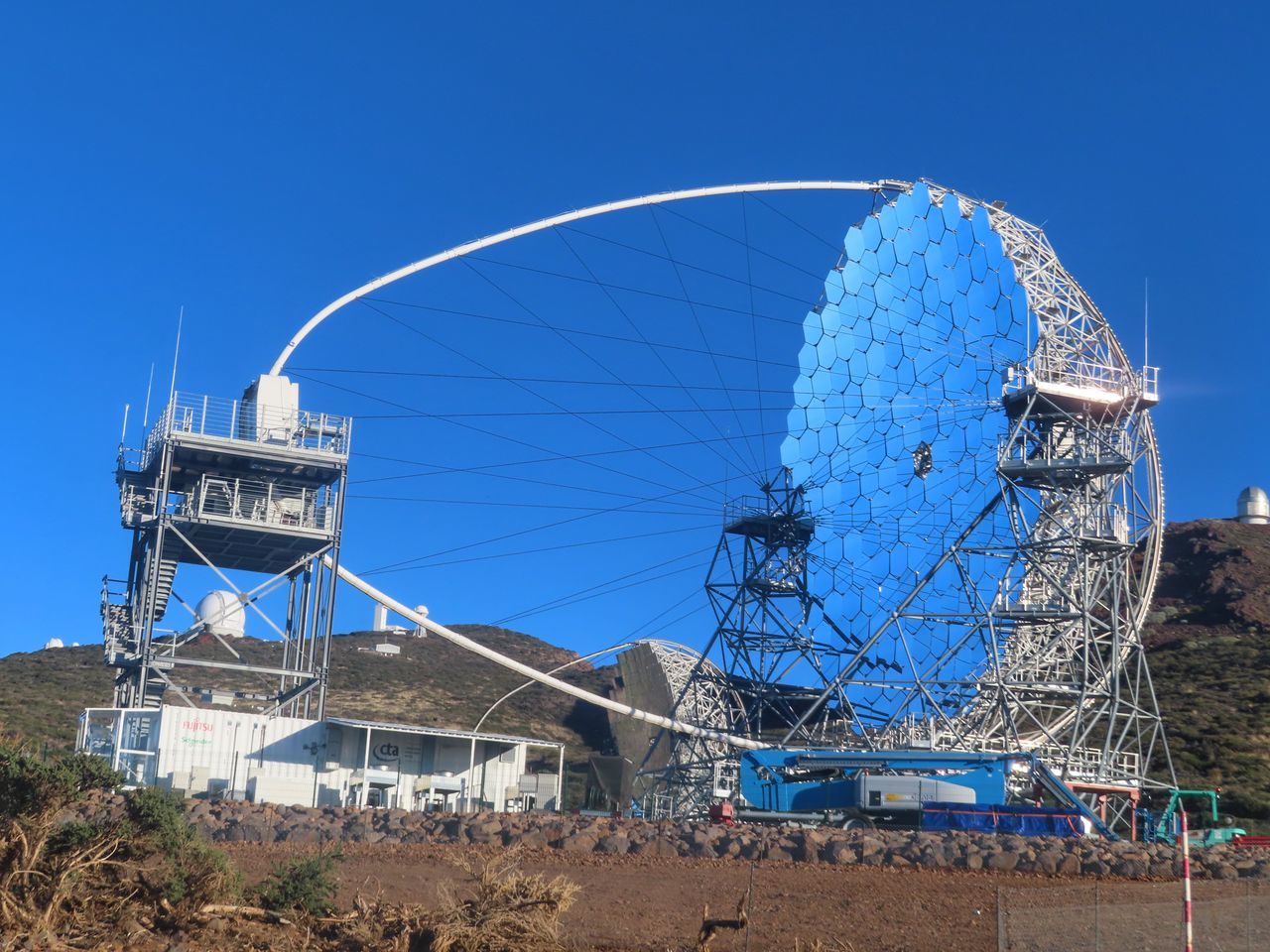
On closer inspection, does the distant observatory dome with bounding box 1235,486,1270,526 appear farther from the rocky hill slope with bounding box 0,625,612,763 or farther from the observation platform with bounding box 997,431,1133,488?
the observation platform with bounding box 997,431,1133,488

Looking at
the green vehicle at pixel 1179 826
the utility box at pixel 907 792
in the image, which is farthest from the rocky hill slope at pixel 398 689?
the green vehicle at pixel 1179 826

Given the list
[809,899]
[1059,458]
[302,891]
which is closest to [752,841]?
[809,899]

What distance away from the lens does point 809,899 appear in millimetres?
20594

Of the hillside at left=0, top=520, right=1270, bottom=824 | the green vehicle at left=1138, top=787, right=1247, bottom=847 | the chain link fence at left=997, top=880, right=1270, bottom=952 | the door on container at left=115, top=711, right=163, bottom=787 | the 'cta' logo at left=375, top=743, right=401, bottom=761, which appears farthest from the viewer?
the hillside at left=0, top=520, right=1270, bottom=824

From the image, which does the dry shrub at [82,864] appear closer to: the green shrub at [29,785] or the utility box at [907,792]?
the green shrub at [29,785]

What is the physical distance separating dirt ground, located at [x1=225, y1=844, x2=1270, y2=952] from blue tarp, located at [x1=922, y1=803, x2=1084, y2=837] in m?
7.62

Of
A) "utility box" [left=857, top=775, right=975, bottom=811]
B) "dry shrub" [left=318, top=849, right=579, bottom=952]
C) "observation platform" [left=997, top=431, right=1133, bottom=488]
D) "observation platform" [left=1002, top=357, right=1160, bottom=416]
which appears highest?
"observation platform" [left=1002, top=357, right=1160, bottom=416]

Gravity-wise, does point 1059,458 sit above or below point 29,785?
above

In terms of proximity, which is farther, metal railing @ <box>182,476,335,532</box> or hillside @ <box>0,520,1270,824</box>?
hillside @ <box>0,520,1270,824</box>

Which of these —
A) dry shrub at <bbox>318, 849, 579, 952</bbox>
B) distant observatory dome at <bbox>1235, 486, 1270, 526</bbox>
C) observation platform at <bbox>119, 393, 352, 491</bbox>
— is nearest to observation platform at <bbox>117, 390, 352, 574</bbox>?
observation platform at <bbox>119, 393, 352, 491</bbox>

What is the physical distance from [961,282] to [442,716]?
4200cm

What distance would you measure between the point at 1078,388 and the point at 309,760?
22.4 meters

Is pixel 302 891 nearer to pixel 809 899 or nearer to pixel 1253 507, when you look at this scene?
pixel 809 899

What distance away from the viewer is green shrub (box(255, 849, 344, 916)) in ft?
59.2
